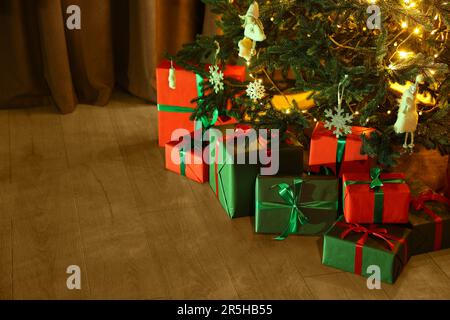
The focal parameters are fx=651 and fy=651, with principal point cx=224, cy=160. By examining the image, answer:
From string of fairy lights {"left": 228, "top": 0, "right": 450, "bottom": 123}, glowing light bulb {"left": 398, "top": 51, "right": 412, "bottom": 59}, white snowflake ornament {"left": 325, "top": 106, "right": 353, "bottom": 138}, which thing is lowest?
white snowflake ornament {"left": 325, "top": 106, "right": 353, "bottom": 138}

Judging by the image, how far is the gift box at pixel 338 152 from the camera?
2230 millimetres

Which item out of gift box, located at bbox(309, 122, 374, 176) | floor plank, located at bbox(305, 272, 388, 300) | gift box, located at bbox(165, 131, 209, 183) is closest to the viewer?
floor plank, located at bbox(305, 272, 388, 300)

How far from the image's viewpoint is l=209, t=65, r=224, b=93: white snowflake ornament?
7.99 feet

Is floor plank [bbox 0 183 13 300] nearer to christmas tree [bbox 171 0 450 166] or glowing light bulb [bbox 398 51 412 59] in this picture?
christmas tree [bbox 171 0 450 166]

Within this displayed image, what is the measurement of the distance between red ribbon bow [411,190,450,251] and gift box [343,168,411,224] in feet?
0.33

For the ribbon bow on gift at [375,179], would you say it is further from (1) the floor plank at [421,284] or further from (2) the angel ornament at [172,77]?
(2) the angel ornament at [172,77]

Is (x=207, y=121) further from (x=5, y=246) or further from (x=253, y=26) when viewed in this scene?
(x=5, y=246)

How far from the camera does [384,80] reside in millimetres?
2055

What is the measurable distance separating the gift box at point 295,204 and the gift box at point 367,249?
0.12m

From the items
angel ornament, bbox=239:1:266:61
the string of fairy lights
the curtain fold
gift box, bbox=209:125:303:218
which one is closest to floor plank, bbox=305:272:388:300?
gift box, bbox=209:125:303:218

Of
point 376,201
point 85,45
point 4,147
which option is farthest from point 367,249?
point 85,45

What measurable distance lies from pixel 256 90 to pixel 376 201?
0.62 metres
